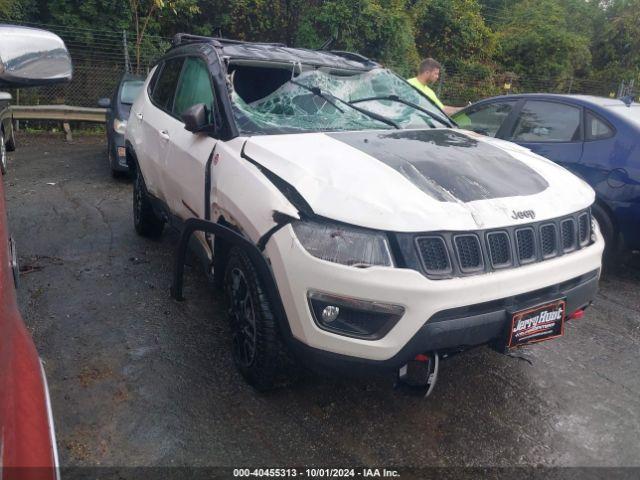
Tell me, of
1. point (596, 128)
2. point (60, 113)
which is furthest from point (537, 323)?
point (60, 113)

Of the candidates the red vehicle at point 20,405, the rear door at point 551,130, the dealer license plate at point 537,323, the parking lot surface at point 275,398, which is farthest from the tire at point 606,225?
the red vehicle at point 20,405

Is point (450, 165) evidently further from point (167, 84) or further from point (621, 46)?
point (621, 46)

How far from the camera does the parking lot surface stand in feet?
8.59

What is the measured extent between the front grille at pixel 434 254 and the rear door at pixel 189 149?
5.04 feet

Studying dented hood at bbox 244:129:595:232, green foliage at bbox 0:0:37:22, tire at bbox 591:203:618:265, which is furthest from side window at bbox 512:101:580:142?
green foliage at bbox 0:0:37:22

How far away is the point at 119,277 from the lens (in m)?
4.49

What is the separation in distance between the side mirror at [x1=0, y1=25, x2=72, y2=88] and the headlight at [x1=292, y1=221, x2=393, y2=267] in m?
1.35

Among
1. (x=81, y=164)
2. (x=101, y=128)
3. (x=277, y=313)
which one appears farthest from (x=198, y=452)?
(x=101, y=128)

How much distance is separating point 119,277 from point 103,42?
9501 millimetres

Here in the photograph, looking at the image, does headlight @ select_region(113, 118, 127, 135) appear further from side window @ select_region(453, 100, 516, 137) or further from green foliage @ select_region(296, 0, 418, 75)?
green foliage @ select_region(296, 0, 418, 75)

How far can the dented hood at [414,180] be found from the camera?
2430mm

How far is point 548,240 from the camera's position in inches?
108

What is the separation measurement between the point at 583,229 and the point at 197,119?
229cm

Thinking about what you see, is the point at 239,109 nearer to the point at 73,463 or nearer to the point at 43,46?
the point at 43,46
